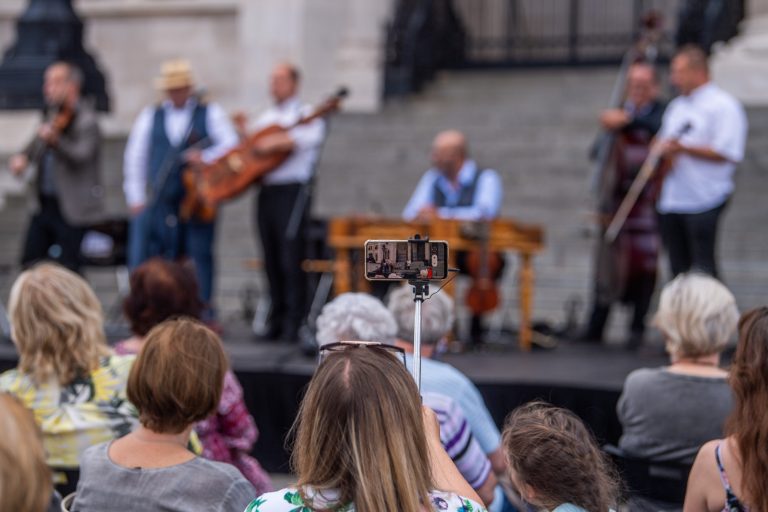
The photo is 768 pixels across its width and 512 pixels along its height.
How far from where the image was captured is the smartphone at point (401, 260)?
3.29 metres

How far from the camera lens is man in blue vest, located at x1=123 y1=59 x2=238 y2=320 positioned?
8688mm

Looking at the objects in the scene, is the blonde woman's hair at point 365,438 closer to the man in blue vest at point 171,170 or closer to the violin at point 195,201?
the violin at point 195,201

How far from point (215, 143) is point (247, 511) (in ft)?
A: 20.4

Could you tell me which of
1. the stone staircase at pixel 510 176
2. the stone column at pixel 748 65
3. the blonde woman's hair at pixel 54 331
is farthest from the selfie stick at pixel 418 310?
the stone column at pixel 748 65

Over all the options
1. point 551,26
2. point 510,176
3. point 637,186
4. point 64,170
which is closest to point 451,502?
point 637,186

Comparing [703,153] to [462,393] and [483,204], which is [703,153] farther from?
[462,393]

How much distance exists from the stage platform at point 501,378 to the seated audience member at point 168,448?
2.57 meters

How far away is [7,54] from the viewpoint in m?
10.2

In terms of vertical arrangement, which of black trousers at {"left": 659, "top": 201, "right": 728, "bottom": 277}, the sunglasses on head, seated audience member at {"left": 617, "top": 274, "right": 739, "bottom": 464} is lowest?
black trousers at {"left": 659, "top": 201, "right": 728, "bottom": 277}

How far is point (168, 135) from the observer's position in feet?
29.1

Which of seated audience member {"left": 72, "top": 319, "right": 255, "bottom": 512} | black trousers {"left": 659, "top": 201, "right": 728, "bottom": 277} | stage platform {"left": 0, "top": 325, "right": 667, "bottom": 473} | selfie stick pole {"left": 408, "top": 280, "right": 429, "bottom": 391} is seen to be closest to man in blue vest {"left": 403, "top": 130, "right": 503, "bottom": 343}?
stage platform {"left": 0, "top": 325, "right": 667, "bottom": 473}

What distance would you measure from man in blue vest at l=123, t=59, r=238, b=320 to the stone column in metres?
6.00

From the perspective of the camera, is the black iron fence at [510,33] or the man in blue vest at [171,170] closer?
the man in blue vest at [171,170]

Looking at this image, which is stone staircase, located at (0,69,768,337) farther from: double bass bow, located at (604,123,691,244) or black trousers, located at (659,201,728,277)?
black trousers, located at (659,201,728,277)
